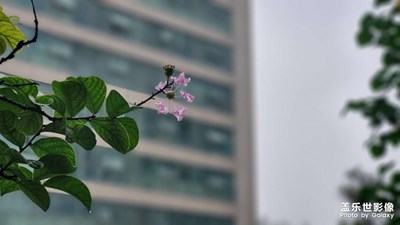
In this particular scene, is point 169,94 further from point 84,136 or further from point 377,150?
point 377,150

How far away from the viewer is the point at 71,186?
1.14ft

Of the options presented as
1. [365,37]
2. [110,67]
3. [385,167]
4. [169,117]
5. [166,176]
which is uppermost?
[110,67]

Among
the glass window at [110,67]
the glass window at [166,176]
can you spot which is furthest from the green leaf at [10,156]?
the glass window at [166,176]

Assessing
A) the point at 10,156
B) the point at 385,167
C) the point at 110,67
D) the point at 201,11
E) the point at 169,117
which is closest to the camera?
the point at 10,156

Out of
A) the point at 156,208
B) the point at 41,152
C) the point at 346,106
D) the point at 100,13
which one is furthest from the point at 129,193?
the point at 41,152

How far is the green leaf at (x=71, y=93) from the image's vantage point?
1.10ft

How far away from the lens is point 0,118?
33cm

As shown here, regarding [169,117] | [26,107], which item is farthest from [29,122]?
[169,117]

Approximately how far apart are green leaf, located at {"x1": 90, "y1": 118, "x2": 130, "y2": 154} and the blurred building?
370cm

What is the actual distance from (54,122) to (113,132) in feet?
0.09

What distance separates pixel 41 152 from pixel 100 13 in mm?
5217

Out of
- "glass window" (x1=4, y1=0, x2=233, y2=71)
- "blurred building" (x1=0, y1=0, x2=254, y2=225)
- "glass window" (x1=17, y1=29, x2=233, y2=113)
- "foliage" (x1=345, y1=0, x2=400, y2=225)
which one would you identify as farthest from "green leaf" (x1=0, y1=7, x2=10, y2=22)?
"glass window" (x1=4, y1=0, x2=233, y2=71)

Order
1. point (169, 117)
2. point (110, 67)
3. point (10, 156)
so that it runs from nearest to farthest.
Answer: point (10, 156) → point (110, 67) → point (169, 117)

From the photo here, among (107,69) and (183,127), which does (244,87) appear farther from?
(107,69)
